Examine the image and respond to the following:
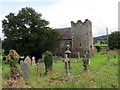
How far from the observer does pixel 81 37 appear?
117 ft

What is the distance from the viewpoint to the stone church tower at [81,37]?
35250mm

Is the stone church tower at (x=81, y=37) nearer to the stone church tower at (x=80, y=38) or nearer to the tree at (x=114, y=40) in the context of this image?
the stone church tower at (x=80, y=38)

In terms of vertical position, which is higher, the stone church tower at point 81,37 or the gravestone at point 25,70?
the stone church tower at point 81,37

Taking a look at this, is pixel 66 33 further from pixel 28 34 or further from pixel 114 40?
pixel 114 40

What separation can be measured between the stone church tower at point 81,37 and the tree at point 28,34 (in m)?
8.32

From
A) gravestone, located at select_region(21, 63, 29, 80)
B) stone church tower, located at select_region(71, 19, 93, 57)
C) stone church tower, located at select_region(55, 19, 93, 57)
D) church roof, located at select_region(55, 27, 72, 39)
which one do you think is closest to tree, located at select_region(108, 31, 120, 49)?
stone church tower, located at select_region(55, 19, 93, 57)

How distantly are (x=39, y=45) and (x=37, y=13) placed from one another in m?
6.44

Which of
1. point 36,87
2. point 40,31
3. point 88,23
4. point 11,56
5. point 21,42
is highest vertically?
point 88,23

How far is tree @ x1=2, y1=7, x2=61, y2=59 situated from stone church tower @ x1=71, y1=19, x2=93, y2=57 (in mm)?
8321

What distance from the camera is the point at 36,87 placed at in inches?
358

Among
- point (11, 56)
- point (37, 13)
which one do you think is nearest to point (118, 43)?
point (37, 13)

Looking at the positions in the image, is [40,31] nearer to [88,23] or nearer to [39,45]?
[39,45]

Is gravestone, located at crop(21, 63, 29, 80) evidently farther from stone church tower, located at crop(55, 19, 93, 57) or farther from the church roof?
the church roof

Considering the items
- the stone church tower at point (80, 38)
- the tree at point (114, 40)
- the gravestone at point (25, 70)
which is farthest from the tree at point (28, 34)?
the tree at point (114, 40)
